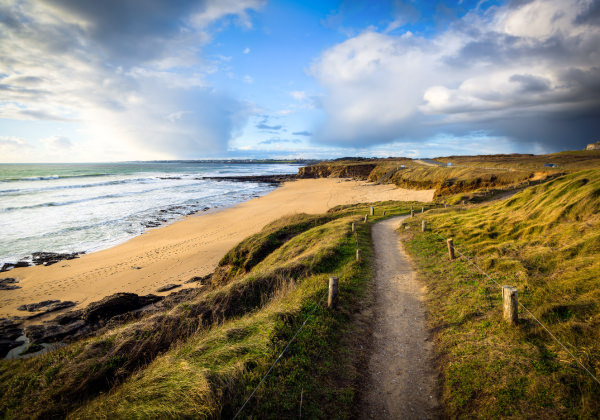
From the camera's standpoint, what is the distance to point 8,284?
56.3 feet

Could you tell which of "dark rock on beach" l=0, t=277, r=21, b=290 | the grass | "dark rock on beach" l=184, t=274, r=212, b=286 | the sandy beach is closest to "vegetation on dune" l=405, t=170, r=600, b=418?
the grass

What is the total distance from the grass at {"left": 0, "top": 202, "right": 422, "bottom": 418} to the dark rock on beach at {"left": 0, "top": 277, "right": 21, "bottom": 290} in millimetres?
13832

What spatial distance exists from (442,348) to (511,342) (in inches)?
60.6

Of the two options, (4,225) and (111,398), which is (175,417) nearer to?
(111,398)

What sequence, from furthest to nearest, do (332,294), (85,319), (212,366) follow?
(85,319) → (332,294) → (212,366)

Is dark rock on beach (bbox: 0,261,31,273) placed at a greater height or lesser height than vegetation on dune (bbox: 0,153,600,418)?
lesser

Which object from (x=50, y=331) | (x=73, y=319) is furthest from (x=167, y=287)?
(x=50, y=331)

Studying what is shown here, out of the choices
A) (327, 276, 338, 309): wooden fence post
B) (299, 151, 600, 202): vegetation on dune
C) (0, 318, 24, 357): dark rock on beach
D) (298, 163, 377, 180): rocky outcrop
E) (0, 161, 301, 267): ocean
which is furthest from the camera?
(298, 163, 377, 180): rocky outcrop

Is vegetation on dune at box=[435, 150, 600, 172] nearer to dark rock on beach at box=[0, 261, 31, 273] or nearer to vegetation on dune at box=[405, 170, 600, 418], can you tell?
vegetation on dune at box=[405, 170, 600, 418]

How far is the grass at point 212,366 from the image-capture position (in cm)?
498

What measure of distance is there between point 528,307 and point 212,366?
336 inches

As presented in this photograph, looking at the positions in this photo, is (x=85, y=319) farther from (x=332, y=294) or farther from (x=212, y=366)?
(x=332, y=294)

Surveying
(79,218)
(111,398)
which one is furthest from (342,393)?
(79,218)

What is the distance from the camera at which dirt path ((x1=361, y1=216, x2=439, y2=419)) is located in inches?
211
